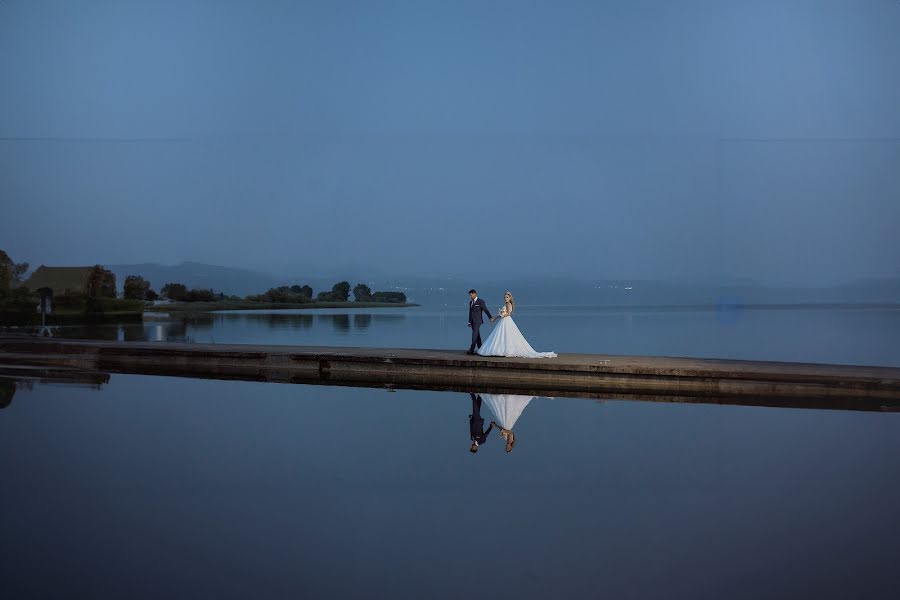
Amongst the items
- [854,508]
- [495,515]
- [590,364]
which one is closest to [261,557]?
[495,515]

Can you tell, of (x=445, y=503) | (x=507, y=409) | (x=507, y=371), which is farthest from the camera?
(x=507, y=371)

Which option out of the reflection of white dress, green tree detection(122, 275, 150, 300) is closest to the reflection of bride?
the reflection of white dress

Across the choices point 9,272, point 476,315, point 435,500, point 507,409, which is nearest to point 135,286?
point 9,272

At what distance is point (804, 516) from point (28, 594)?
7.41 meters

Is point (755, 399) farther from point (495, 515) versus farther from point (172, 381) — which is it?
point (172, 381)

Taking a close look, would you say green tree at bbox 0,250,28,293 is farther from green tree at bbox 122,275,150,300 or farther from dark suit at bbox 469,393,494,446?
dark suit at bbox 469,393,494,446

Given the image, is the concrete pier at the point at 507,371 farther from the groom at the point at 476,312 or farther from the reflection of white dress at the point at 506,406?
the groom at the point at 476,312

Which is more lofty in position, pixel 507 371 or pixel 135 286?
pixel 135 286

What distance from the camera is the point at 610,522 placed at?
867cm

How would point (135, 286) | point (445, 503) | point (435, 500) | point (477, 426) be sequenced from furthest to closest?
point (135, 286) → point (477, 426) → point (435, 500) → point (445, 503)

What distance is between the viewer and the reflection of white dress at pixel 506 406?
14531mm

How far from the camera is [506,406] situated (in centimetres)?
1581

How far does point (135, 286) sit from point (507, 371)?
48.0m

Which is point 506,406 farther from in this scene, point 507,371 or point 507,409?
point 507,371
